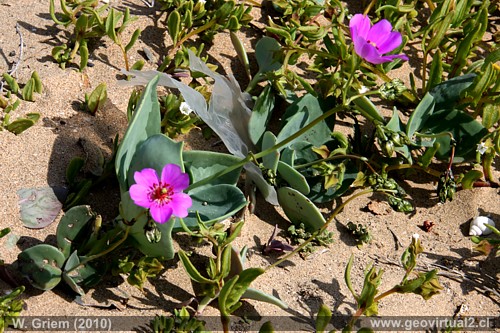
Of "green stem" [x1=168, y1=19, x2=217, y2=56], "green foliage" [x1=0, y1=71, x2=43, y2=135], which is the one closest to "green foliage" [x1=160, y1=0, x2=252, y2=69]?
"green stem" [x1=168, y1=19, x2=217, y2=56]

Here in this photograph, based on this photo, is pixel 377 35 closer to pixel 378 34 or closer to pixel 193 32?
pixel 378 34

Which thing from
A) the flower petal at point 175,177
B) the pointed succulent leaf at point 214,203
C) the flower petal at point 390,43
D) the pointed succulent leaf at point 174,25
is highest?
the flower petal at point 390,43

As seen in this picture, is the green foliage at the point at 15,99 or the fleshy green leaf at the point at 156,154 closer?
the fleshy green leaf at the point at 156,154

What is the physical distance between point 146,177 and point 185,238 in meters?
0.56

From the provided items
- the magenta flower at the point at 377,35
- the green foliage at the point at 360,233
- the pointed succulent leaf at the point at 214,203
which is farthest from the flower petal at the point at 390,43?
the green foliage at the point at 360,233

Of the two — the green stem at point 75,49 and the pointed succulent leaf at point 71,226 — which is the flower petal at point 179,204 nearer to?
the pointed succulent leaf at point 71,226

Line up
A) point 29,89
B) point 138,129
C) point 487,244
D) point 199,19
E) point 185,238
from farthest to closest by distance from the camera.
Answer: point 199,19
point 29,89
point 487,244
point 185,238
point 138,129

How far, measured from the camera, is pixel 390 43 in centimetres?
236

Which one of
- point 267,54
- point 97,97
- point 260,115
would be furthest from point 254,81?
point 97,97

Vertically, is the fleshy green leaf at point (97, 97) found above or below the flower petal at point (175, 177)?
below

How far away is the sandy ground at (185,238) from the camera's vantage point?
2.52 meters

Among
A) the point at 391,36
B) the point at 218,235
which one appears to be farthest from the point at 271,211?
the point at 391,36

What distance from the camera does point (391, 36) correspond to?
2373 millimetres

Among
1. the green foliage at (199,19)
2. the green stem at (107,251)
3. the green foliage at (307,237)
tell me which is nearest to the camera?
the green stem at (107,251)
